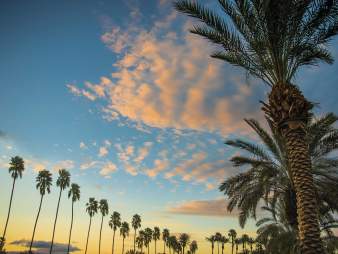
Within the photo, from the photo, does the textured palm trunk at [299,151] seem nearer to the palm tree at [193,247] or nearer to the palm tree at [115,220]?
the palm tree at [115,220]

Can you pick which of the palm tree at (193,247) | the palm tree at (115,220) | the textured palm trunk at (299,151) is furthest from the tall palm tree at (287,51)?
the palm tree at (193,247)

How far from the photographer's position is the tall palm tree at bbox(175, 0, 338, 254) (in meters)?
11.2

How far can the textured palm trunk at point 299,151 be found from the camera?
34.9ft

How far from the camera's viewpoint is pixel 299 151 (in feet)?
38.3

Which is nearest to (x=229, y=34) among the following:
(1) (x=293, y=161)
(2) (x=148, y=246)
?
(1) (x=293, y=161)

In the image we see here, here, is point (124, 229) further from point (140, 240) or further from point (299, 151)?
point (299, 151)

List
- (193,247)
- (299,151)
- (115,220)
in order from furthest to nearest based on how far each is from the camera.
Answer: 1. (193,247)
2. (115,220)
3. (299,151)

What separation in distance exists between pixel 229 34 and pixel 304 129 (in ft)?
17.3

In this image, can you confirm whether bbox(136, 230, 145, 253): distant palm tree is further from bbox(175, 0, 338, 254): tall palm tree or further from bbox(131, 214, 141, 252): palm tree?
bbox(175, 0, 338, 254): tall palm tree

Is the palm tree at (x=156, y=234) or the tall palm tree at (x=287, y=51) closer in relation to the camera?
the tall palm tree at (x=287, y=51)

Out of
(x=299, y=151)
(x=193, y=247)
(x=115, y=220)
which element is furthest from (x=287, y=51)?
(x=193, y=247)

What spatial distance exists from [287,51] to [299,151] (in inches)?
167

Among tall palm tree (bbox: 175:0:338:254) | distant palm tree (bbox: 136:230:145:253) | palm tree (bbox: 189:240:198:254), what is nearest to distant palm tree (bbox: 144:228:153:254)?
distant palm tree (bbox: 136:230:145:253)

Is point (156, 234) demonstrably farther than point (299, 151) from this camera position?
Yes
